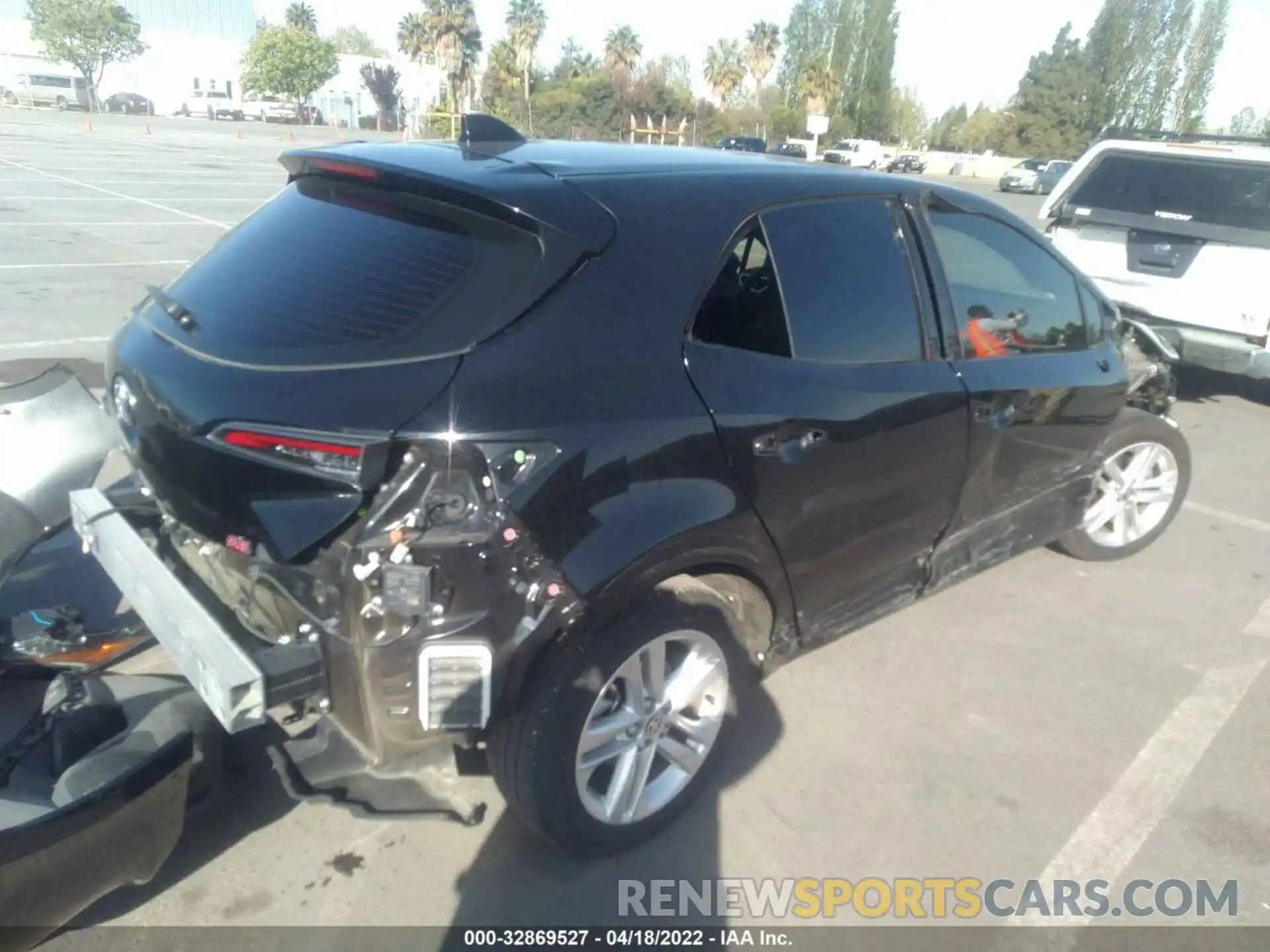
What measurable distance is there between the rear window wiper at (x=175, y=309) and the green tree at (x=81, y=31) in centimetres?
7417

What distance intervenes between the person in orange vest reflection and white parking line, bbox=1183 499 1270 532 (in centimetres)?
278

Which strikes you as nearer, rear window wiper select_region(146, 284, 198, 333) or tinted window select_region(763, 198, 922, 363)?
rear window wiper select_region(146, 284, 198, 333)

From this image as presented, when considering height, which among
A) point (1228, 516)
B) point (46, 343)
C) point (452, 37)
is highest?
point (452, 37)

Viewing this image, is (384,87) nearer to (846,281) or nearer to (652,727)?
(846,281)

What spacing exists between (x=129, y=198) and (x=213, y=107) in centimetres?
5178

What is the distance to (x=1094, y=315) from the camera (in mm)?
4211

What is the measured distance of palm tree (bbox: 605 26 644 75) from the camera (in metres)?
63.5

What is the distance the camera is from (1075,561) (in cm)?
489

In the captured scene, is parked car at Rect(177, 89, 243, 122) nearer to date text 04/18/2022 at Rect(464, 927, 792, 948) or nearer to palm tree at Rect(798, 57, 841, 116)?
palm tree at Rect(798, 57, 841, 116)

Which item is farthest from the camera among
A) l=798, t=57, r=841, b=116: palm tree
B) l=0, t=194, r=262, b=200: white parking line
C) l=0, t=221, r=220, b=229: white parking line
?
l=798, t=57, r=841, b=116: palm tree

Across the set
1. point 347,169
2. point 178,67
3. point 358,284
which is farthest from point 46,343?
point 178,67

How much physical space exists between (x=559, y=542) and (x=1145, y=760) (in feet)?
7.82

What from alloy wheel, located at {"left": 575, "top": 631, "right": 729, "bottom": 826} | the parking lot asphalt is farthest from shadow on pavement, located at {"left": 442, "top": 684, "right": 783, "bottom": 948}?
alloy wheel, located at {"left": 575, "top": 631, "right": 729, "bottom": 826}

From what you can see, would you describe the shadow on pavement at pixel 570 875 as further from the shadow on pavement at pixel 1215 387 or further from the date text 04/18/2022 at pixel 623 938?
the shadow on pavement at pixel 1215 387
